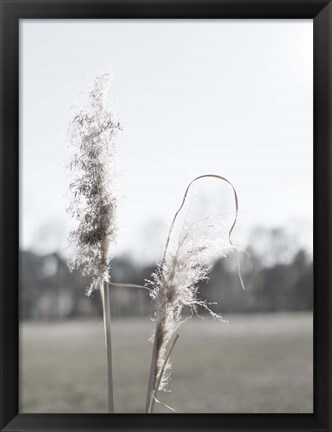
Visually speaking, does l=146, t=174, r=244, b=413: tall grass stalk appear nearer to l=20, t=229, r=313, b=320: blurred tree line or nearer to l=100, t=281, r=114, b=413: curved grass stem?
l=100, t=281, r=114, b=413: curved grass stem

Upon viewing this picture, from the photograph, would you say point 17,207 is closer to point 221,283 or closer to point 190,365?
point 221,283

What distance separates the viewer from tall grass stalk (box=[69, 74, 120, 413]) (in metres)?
1.10

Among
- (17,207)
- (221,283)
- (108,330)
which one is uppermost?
(17,207)

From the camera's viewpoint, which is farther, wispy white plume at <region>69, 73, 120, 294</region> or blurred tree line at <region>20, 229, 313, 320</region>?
blurred tree line at <region>20, 229, 313, 320</region>

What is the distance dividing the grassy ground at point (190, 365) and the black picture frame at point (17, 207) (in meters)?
3.22

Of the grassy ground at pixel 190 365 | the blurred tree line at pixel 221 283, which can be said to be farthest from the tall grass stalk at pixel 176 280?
the grassy ground at pixel 190 365

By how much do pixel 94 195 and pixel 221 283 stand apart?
2.64 metres

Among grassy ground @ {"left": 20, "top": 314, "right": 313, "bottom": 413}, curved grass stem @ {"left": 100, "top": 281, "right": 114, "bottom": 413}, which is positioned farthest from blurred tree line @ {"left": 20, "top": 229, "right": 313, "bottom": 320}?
curved grass stem @ {"left": 100, "top": 281, "right": 114, "bottom": 413}

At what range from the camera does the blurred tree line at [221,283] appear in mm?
3568

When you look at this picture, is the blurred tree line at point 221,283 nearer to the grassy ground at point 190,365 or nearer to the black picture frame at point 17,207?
the grassy ground at point 190,365

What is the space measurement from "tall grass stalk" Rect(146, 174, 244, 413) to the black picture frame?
0.16 meters

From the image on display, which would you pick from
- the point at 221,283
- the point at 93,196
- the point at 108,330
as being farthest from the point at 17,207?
the point at 221,283

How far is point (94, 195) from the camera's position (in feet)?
3.63

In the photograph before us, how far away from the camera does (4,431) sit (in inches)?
42.7
